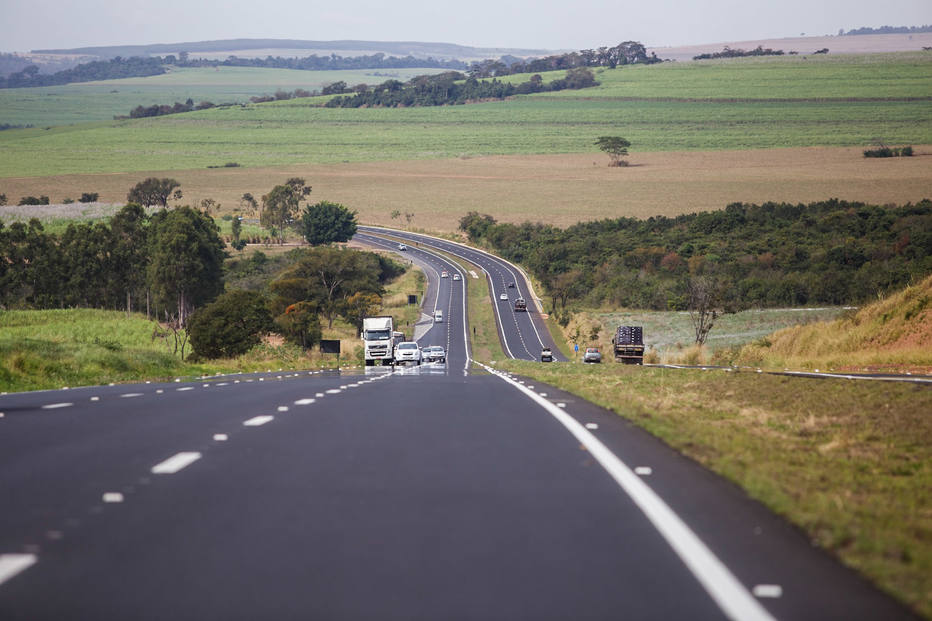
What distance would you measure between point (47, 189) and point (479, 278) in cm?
8742

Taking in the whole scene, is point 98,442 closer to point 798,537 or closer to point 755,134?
point 798,537

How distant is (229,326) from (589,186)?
5297 inches

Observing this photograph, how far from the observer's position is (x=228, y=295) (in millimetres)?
56812

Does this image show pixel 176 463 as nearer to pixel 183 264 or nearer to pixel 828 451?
pixel 828 451

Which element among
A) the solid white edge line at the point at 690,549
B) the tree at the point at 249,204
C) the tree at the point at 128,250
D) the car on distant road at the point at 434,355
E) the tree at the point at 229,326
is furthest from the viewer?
the tree at the point at 249,204

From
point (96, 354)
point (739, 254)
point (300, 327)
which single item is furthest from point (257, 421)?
point (739, 254)

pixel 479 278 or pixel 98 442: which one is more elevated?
pixel 98 442

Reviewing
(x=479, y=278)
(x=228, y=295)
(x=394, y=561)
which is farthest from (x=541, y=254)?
(x=394, y=561)

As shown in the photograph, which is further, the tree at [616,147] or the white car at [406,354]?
the tree at [616,147]

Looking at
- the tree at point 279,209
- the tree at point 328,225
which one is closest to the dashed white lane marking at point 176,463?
the tree at point 328,225

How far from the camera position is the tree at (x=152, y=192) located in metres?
162

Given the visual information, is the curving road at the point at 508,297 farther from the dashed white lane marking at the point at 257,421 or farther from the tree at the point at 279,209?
the dashed white lane marking at the point at 257,421

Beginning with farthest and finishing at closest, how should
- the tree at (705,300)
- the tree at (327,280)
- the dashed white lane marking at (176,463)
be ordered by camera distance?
the tree at (327,280) < the tree at (705,300) < the dashed white lane marking at (176,463)

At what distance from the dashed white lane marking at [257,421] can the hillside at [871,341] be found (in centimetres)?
2060
